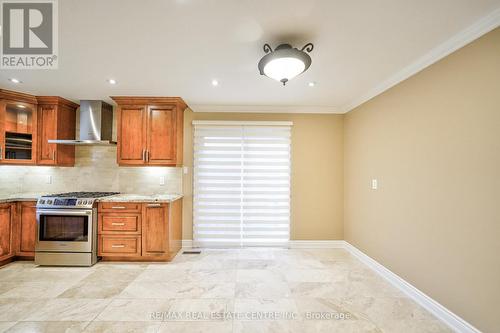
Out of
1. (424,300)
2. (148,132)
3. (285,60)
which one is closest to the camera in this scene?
(285,60)

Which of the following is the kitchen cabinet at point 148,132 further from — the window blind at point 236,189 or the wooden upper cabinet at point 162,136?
the window blind at point 236,189

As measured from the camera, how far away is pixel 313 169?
3.94 metres

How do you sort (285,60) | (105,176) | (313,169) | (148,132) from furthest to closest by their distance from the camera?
(313,169) < (105,176) < (148,132) < (285,60)

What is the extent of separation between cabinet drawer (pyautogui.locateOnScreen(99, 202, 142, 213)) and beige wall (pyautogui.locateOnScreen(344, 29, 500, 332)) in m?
3.53

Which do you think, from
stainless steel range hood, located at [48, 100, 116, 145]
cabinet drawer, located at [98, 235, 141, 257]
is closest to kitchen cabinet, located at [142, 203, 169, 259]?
cabinet drawer, located at [98, 235, 141, 257]

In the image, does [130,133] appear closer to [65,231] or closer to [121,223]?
[121,223]

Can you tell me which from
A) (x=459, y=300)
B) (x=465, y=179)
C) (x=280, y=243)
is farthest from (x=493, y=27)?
(x=280, y=243)

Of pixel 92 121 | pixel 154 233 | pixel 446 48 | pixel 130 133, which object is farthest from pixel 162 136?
pixel 446 48

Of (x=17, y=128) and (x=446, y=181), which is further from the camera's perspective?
(x=17, y=128)

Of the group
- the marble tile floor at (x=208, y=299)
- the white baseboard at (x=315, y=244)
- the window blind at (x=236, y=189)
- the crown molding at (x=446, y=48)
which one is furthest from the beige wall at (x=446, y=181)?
the window blind at (x=236, y=189)

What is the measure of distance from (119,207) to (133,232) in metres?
0.43

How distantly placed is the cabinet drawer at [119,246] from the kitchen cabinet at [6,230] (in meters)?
1.30

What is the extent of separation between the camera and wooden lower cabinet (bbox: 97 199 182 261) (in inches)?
125

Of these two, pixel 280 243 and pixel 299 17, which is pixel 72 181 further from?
pixel 299 17
